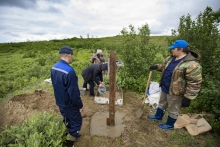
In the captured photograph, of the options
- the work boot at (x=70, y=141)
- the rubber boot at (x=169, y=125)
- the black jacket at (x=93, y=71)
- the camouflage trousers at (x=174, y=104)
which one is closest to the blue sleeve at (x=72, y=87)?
the work boot at (x=70, y=141)

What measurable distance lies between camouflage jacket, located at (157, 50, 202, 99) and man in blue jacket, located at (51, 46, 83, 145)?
2276mm

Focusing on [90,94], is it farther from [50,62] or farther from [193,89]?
[50,62]

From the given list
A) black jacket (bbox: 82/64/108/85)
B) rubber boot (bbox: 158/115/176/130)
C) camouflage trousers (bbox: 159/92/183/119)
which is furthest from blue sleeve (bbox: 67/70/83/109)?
rubber boot (bbox: 158/115/176/130)

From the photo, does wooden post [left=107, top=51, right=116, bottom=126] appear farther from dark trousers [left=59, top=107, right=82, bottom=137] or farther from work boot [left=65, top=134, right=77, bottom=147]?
work boot [left=65, top=134, right=77, bottom=147]

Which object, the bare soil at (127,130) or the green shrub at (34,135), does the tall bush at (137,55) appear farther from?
the green shrub at (34,135)

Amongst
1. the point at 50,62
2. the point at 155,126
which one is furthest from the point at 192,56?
the point at 50,62

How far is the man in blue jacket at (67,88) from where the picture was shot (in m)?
2.81

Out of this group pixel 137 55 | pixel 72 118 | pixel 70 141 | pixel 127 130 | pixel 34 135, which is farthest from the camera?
pixel 137 55

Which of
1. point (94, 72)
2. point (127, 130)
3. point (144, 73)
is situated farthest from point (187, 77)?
point (144, 73)

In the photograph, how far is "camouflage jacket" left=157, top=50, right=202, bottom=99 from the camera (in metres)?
3.18

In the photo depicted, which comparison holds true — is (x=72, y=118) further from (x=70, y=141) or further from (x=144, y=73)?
(x=144, y=73)

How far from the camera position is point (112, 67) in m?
3.61

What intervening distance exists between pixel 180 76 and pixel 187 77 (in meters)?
0.15

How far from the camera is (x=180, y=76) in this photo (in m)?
3.33
